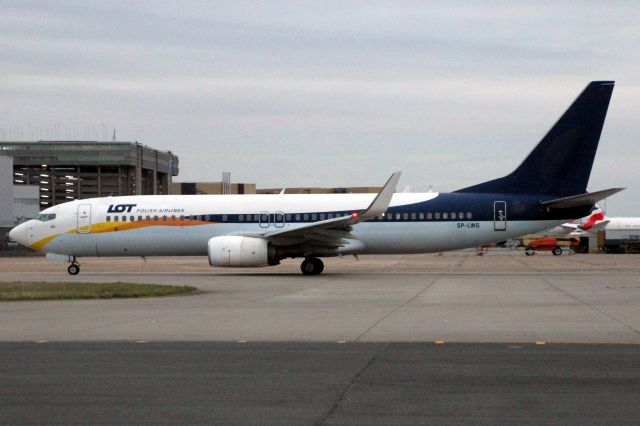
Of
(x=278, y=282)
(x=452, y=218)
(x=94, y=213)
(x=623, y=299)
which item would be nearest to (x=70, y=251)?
(x=94, y=213)

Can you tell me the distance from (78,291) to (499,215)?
54.6ft

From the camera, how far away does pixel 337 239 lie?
32.2 m

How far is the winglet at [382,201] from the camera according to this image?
98.4 feet

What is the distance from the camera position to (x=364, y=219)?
31.2 metres

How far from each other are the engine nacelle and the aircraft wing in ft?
1.73

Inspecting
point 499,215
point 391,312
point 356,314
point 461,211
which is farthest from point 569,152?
point 356,314

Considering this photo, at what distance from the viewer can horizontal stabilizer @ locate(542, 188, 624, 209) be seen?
31.4 metres
